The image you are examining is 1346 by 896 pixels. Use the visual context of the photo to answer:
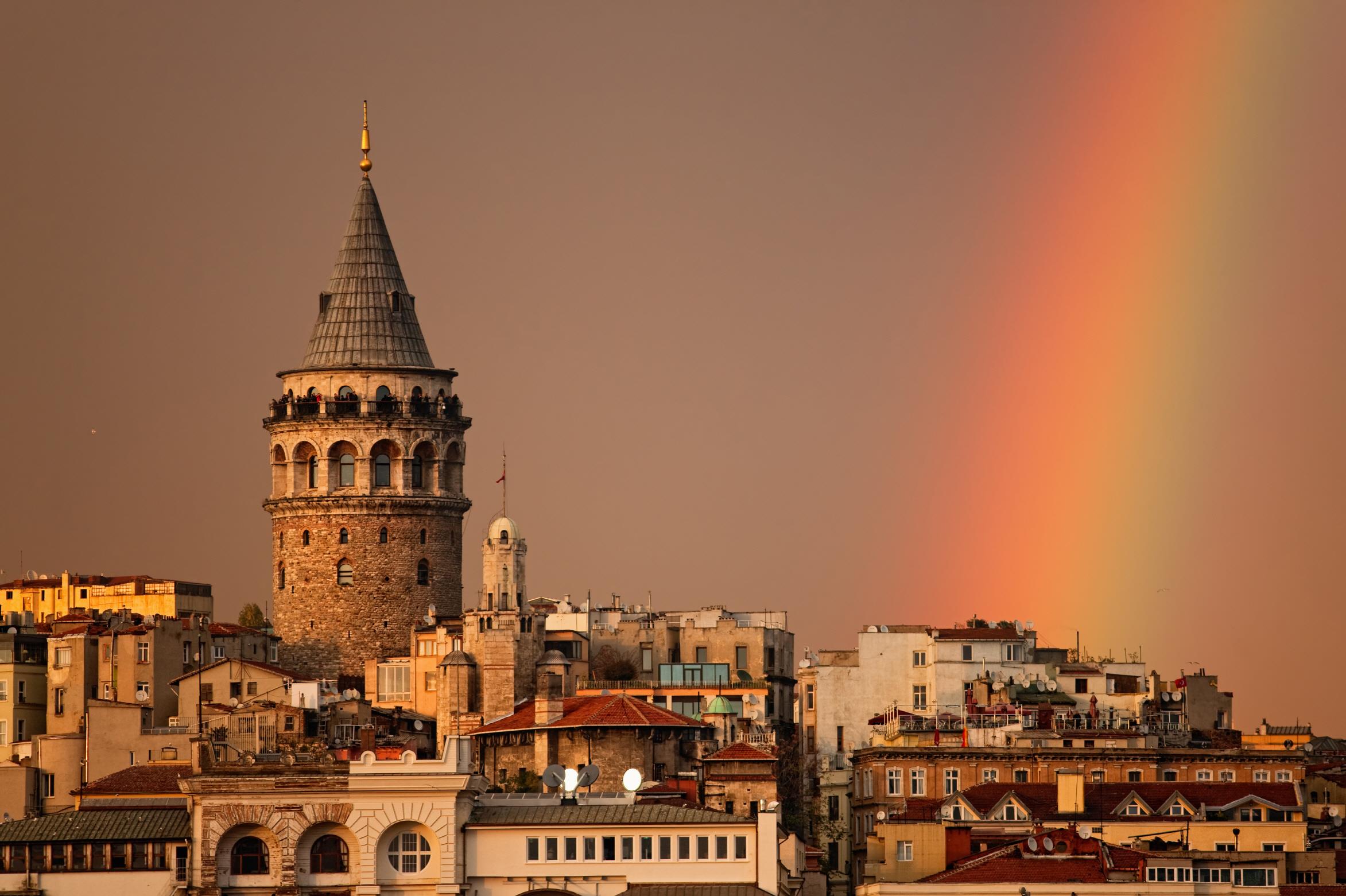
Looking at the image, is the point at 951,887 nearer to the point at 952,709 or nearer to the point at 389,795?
the point at 389,795

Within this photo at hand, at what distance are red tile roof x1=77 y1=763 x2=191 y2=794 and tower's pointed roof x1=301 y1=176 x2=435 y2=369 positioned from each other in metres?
35.2

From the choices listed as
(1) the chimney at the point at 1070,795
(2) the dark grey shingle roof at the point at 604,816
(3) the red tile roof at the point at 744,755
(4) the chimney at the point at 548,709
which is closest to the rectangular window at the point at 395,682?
(4) the chimney at the point at 548,709

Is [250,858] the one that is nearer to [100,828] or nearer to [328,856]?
[328,856]

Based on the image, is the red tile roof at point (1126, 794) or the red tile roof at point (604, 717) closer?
the red tile roof at point (1126, 794)

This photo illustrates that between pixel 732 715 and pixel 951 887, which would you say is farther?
pixel 732 715

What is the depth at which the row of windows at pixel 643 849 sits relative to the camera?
96.5 m

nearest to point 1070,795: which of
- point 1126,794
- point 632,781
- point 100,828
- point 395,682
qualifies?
point 1126,794

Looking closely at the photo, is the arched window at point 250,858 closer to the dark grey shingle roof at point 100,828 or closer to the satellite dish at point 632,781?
the dark grey shingle roof at point 100,828

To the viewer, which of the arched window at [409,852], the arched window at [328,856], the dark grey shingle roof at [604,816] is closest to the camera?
the dark grey shingle roof at [604,816]

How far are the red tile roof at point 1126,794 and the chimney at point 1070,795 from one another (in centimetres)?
22

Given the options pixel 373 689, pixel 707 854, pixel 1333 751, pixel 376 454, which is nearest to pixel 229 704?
pixel 373 689

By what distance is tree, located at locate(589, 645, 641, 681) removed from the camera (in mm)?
142000

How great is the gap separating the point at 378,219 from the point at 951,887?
199 ft

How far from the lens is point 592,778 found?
103500mm
